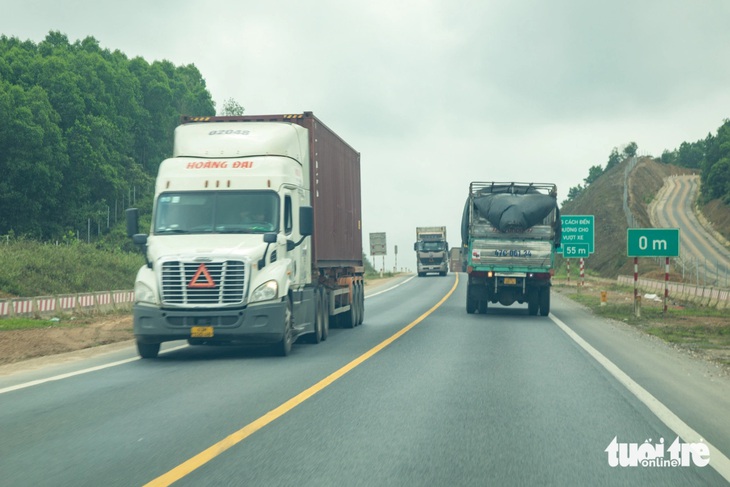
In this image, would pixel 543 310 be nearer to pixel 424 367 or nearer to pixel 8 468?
pixel 424 367

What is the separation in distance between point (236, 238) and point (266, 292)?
104 cm

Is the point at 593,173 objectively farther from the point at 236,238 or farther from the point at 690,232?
the point at 236,238

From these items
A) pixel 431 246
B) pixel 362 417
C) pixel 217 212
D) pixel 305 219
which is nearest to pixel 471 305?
pixel 305 219

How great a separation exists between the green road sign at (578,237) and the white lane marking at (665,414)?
1092 inches

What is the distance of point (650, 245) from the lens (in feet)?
91.4

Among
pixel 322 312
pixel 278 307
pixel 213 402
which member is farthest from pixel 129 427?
pixel 322 312

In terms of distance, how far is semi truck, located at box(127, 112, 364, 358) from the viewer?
560 inches

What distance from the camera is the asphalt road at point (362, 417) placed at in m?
6.58

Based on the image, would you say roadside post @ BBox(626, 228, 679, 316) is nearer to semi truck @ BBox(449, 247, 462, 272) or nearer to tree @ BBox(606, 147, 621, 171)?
semi truck @ BBox(449, 247, 462, 272)

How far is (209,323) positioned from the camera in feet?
46.7

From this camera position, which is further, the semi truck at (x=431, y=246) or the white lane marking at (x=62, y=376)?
the semi truck at (x=431, y=246)

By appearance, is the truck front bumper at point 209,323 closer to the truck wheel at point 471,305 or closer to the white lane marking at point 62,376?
the white lane marking at point 62,376

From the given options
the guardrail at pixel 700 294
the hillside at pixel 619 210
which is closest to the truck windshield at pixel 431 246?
the hillside at pixel 619 210

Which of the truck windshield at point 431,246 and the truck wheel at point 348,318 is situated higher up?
the truck windshield at point 431,246
